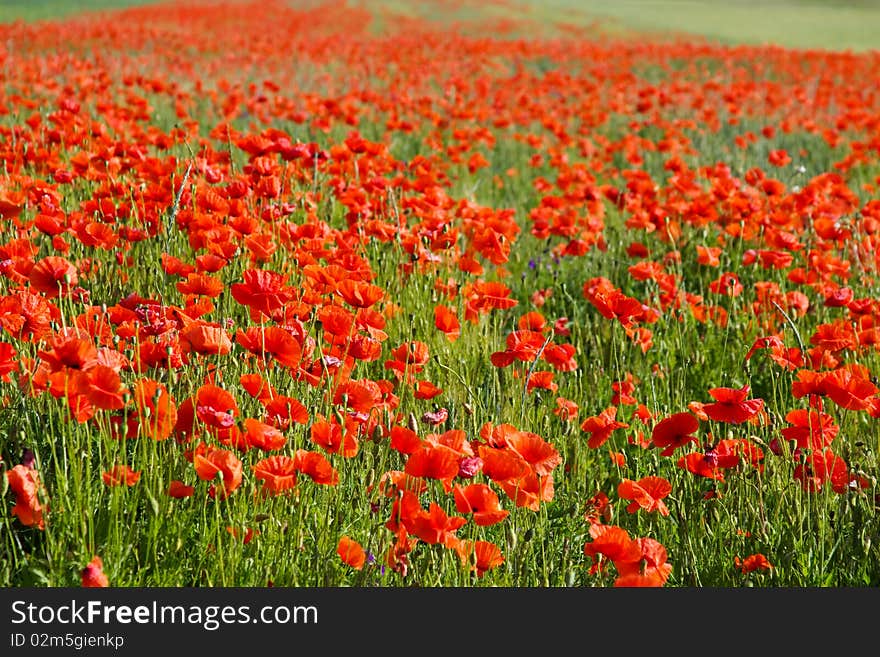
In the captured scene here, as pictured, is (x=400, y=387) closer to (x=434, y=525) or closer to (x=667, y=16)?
(x=434, y=525)

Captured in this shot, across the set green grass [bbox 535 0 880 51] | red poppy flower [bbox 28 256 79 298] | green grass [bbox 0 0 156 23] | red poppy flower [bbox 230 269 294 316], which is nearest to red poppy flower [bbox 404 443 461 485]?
red poppy flower [bbox 230 269 294 316]

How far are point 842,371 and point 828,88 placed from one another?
376 inches

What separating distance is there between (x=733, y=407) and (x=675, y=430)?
0.14 meters

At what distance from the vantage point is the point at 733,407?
206 cm

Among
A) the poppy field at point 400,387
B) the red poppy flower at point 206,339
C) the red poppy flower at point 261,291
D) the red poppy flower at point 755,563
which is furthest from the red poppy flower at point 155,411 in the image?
the red poppy flower at point 755,563

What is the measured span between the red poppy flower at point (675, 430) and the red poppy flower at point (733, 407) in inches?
1.9

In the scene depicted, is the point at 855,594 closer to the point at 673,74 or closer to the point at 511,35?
the point at 673,74

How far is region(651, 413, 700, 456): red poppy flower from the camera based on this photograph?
206 cm

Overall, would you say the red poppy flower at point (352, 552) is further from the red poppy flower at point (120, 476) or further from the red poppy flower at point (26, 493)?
the red poppy flower at point (26, 493)

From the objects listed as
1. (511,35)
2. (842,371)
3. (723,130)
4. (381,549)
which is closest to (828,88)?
(723,130)

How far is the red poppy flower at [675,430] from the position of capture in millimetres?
2064

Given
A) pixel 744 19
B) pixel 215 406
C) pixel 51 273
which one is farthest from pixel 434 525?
pixel 744 19

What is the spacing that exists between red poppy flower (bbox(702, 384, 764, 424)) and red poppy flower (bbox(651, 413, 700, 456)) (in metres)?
0.05

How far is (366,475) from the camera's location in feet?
7.45
